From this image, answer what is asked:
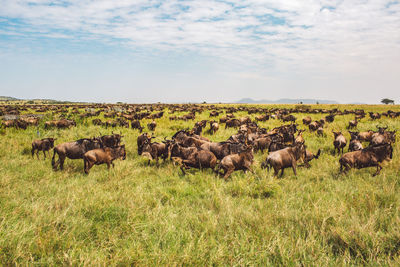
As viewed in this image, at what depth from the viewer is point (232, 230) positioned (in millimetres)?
3674

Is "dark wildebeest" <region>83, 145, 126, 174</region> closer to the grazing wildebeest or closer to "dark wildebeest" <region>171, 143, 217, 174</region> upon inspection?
"dark wildebeest" <region>171, 143, 217, 174</region>

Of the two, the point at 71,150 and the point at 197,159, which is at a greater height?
the point at 71,150

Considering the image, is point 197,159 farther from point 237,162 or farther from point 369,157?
point 369,157

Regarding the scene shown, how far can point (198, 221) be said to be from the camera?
12.6ft

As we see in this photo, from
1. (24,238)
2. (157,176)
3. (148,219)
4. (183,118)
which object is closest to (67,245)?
(24,238)

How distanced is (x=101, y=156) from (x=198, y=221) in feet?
15.0

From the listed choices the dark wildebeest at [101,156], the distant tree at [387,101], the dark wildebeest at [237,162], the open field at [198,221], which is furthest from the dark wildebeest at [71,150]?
the distant tree at [387,101]

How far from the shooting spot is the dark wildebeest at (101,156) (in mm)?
6680

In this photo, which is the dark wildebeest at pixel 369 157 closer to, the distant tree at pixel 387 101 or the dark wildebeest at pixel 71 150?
the dark wildebeest at pixel 71 150

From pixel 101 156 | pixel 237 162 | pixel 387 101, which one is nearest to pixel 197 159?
pixel 237 162

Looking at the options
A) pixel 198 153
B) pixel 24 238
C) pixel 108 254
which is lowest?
pixel 108 254

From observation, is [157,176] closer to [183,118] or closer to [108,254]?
[108,254]

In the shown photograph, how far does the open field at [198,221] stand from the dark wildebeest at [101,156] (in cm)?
49

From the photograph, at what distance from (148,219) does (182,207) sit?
82cm
